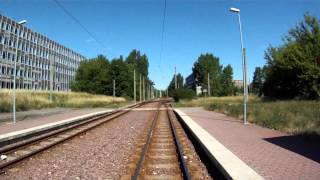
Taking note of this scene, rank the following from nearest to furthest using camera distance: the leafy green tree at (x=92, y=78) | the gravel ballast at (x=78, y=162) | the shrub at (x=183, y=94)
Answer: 1. the gravel ballast at (x=78, y=162)
2. the shrub at (x=183, y=94)
3. the leafy green tree at (x=92, y=78)

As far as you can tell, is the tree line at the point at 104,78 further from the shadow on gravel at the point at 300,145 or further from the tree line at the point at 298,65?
the shadow on gravel at the point at 300,145

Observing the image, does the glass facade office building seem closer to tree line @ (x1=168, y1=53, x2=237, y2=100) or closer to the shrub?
the shrub

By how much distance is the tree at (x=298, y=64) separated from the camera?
43.6 m

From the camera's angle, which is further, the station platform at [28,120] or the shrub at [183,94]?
the shrub at [183,94]

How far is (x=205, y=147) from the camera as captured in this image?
10844 millimetres

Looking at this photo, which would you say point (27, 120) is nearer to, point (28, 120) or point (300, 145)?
point (28, 120)

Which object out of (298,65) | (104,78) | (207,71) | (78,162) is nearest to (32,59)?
(104,78)

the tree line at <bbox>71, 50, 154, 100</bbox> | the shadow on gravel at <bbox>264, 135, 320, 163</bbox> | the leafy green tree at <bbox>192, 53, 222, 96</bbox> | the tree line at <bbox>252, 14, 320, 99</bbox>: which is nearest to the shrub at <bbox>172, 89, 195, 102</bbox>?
the tree line at <bbox>252, 14, 320, 99</bbox>

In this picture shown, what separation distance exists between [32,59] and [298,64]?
68916mm

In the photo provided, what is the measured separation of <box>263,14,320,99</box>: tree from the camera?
4356 cm

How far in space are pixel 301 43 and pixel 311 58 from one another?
12.3 feet

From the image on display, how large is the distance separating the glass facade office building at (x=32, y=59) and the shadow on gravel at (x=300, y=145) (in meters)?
53.5

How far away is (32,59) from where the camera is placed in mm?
94000

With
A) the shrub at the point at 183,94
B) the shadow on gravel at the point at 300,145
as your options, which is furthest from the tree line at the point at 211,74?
the shadow on gravel at the point at 300,145
